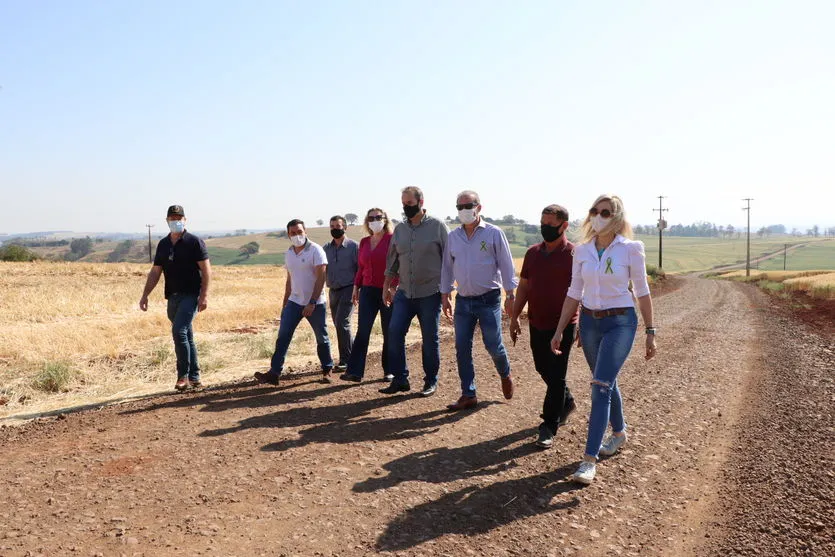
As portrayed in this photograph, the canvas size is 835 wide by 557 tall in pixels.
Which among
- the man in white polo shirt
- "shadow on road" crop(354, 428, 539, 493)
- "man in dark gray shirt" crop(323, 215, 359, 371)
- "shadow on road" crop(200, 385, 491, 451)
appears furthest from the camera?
"man in dark gray shirt" crop(323, 215, 359, 371)

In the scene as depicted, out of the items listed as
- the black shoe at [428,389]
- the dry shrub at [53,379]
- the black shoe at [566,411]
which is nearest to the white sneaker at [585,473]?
the black shoe at [566,411]

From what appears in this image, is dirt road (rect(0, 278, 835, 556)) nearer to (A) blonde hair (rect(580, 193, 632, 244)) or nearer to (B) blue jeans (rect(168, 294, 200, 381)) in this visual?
(B) blue jeans (rect(168, 294, 200, 381))

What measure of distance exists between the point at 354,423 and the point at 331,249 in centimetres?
331

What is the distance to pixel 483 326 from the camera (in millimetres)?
6633

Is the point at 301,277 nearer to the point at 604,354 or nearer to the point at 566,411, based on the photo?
the point at 566,411

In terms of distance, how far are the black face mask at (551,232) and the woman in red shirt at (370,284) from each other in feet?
9.44

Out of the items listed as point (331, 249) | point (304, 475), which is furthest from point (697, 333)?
point (304, 475)

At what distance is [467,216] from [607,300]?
206 centimetres

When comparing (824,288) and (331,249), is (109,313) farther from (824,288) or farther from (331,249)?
(824,288)

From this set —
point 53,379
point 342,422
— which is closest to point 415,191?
point 342,422

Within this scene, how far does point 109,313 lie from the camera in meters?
20.1

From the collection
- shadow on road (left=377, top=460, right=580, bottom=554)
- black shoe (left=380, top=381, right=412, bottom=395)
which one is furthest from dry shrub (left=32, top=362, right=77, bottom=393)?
shadow on road (left=377, top=460, right=580, bottom=554)

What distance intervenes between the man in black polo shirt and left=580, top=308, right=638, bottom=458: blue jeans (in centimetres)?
498

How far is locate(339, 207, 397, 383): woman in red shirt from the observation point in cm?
809
